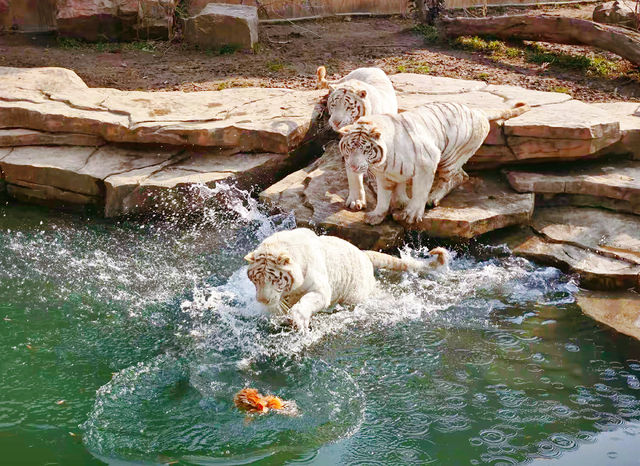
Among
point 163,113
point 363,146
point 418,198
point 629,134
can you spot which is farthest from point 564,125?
point 163,113

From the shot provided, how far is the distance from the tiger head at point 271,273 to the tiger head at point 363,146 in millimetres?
1263

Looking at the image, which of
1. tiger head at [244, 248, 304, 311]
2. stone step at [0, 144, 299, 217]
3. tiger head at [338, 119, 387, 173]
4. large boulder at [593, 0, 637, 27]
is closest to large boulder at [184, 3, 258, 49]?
stone step at [0, 144, 299, 217]

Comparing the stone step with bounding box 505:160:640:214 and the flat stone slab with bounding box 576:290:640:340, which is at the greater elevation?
the stone step with bounding box 505:160:640:214

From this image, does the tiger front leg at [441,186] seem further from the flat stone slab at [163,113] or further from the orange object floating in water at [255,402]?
the orange object floating in water at [255,402]

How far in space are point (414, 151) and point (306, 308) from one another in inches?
68.2

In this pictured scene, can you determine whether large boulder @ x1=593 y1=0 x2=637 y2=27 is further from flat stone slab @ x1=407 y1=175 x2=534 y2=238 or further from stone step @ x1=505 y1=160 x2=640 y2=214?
flat stone slab @ x1=407 y1=175 x2=534 y2=238

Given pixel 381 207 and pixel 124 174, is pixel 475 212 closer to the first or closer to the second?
pixel 381 207

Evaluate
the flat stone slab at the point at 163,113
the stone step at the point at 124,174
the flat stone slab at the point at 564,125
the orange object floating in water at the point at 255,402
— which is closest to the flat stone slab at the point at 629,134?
the flat stone slab at the point at 564,125

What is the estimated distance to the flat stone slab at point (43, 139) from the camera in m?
7.15

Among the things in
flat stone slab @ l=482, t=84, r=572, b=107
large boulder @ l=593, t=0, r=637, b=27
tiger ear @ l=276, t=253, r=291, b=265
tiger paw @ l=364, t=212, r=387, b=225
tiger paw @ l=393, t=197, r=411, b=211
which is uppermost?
large boulder @ l=593, t=0, r=637, b=27

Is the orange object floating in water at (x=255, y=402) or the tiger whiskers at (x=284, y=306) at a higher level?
the tiger whiskers at (x=284, y=306)

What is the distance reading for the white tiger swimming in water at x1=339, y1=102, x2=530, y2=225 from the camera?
556 cm

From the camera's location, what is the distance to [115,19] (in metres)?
10.3

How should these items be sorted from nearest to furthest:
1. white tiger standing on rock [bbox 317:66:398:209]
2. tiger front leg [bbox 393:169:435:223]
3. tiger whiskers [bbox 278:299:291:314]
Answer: tiger whiskers [bbox 278:299:291:314] → tiger front leg [bbox 393:169:435:223] → white tiger standing on rock [bbox 317:66:398:209]
